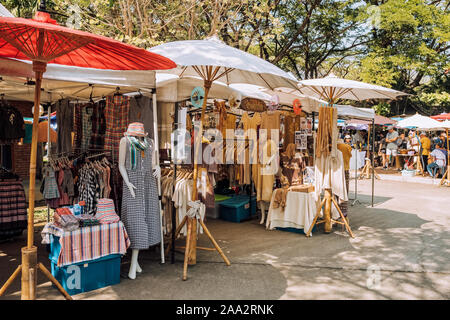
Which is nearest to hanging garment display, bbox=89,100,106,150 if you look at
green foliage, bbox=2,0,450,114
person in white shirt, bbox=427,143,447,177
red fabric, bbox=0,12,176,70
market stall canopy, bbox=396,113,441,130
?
red fabric, bbox=0,12,176,70

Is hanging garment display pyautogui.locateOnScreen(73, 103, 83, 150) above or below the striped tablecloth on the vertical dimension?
above

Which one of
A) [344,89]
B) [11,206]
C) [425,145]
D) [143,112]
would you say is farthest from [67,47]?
[425,145]

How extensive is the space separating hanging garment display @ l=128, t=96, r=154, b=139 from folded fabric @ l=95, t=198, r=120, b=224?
1345 millimetres

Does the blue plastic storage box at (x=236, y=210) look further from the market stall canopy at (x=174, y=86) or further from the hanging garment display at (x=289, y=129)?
the market stall canopy at (x=174, y=86)

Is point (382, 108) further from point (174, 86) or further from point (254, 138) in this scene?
point (174, 86)

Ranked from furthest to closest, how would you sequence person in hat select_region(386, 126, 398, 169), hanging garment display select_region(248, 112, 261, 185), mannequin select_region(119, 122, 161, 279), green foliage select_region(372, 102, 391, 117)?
green foliage select_region(372, 102, 391, 117), person in hat select_region(386, 126, 398, 169), hanging garment display select_region(248, 112, 261, 185), mannequin select_region(119, 122, 161, 279)

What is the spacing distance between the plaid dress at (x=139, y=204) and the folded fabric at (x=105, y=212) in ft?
0.55

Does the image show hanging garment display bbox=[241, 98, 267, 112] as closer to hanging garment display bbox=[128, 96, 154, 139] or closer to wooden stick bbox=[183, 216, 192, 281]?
hanging garment display bbox=[128, 96, 154, 139]

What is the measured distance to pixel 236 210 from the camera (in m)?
7.48

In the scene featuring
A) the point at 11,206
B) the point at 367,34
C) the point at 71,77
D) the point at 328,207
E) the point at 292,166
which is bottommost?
the point at 328,207

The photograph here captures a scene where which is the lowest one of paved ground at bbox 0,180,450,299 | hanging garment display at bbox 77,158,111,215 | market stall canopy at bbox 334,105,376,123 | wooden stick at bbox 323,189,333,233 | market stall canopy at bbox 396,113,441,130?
paved ground at bbox 0,180,450,299

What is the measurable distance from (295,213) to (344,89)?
9.01 ft

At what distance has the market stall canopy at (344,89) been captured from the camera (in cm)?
618

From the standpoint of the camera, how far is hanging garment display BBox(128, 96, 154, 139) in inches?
204
